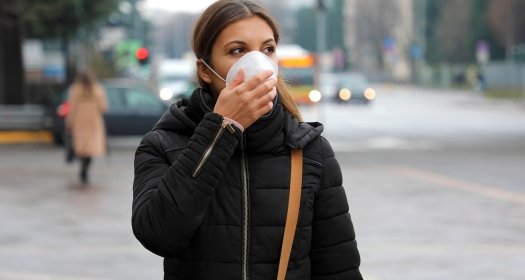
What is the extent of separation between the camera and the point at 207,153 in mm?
2664

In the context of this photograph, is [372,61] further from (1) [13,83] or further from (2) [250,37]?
(2) [250,37]

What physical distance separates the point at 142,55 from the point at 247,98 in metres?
35.0

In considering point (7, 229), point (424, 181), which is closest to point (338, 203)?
point (7, 229)

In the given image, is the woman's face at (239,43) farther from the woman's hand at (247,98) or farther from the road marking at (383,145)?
the road marking at (383,145)

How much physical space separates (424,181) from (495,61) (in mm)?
71668

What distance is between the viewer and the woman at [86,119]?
52.1 feet

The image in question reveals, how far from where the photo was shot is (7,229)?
36.1 feet

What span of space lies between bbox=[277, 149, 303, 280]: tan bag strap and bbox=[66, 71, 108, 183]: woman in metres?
13.2

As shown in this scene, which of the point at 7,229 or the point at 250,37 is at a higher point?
the point at 250,37

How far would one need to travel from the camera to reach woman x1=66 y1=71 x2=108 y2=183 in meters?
15.9

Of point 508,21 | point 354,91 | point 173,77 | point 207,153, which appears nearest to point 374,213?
point 207,153

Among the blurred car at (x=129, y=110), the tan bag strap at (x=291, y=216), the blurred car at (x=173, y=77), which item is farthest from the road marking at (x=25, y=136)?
the tan bag strap at (x=291, y=216)

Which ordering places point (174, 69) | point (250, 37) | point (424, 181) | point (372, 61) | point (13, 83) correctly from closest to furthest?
point (250, 37) < point (424, 181) < point (13, 83) < point (174, 69) < point (372, 61)

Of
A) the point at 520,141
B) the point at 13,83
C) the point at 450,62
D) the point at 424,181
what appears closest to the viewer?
the point at 424,181
